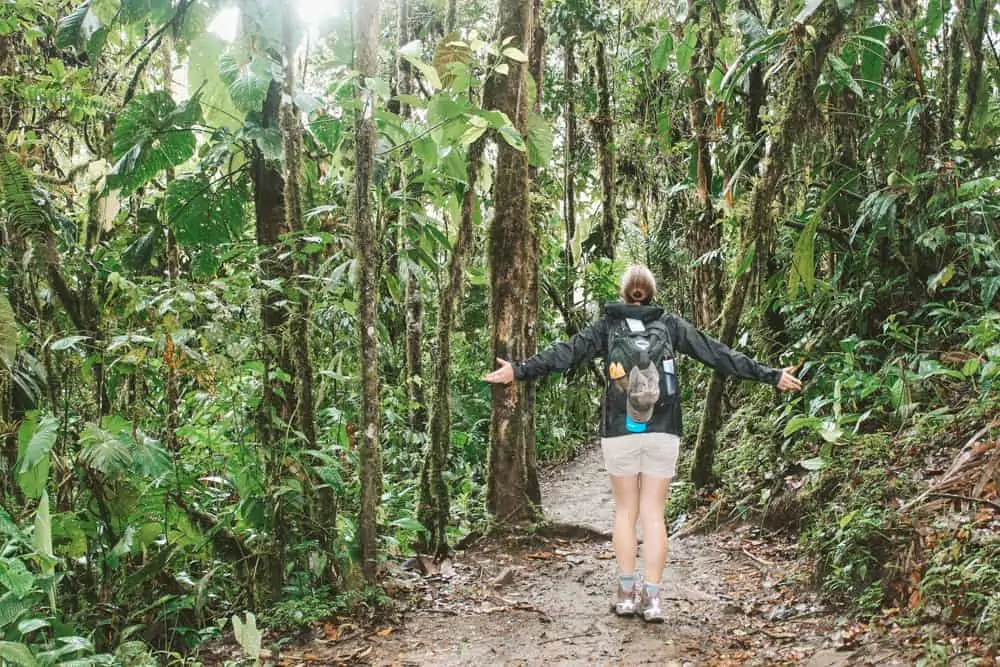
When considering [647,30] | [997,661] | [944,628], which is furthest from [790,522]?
[647,30]

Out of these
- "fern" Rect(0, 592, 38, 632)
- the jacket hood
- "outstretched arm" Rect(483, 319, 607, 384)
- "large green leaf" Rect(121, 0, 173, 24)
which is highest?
"large green leaf" Rect(121, 0, 173, 24)

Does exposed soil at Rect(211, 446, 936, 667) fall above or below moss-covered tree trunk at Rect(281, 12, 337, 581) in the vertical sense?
below

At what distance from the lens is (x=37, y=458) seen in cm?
367

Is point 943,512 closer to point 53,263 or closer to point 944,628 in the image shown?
point 944,628

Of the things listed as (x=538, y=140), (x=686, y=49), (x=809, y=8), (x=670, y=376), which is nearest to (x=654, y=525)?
(x=670, y=376)

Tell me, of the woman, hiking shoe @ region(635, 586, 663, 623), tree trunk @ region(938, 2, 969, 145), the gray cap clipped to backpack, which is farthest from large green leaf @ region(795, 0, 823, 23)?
hiking shoe @ region(635, 586, 663, 623)

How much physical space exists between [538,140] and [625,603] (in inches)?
132

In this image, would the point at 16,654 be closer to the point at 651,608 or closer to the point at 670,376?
the point at 651,608

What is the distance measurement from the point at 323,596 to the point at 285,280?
66.7 inches

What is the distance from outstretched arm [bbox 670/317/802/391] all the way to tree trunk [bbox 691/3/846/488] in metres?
1.86

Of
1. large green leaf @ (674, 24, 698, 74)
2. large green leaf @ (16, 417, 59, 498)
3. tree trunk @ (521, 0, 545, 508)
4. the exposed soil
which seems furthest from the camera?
large green leaf @ (674, 24, 698, 74)

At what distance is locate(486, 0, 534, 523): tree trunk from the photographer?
593 cm

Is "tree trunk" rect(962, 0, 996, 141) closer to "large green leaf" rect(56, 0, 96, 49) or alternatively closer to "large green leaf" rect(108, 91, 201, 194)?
"large green leaf" rect(108, 91, 201, 194)

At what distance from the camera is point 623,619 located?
4.38m
